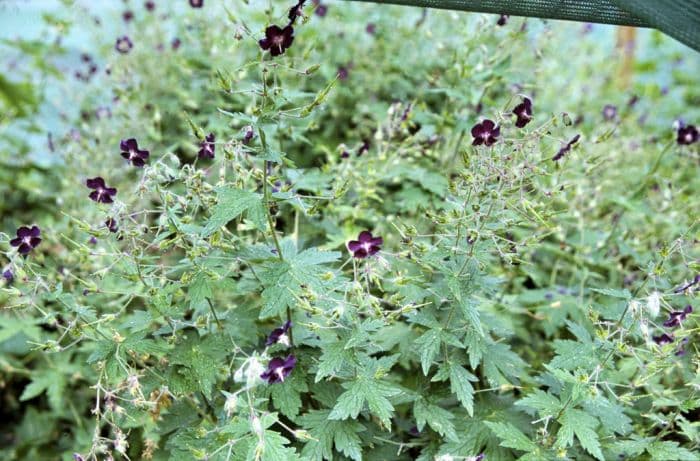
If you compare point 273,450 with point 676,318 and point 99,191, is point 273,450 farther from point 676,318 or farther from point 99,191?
point 676,318

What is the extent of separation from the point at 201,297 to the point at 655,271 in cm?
132

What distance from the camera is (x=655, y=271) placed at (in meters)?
2.02

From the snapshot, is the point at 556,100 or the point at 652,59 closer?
the point at 556,100

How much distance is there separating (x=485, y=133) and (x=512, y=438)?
0.89 meters

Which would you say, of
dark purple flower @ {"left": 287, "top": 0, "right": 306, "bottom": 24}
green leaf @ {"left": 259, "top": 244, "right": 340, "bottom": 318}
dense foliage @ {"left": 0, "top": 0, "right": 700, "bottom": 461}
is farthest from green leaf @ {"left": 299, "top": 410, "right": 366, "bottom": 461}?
dark purple flower @ {"left": 287, "top": 0, "right": 306, "bottom": 24}

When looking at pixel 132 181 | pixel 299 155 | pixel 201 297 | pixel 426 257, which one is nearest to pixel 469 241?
pixel 426 257

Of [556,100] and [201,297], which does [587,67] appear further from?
[201,297]

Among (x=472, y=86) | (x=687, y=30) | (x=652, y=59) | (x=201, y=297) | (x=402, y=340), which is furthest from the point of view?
(x=652, y=59)

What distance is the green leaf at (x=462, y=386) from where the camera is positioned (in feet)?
6.70

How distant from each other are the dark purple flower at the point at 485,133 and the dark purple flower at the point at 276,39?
580 mm

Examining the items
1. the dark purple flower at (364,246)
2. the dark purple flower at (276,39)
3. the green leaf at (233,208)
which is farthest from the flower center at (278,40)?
the dark purple flower at (364,246)

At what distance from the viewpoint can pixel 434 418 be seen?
83.3 inches

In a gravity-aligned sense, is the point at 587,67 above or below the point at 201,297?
above

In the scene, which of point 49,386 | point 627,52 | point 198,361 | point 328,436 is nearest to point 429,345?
point 328,436
